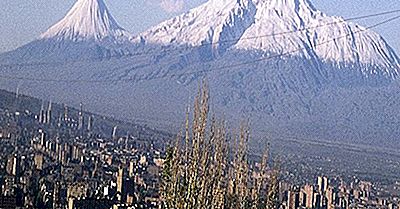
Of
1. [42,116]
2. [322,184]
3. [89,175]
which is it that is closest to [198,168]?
[89,175]

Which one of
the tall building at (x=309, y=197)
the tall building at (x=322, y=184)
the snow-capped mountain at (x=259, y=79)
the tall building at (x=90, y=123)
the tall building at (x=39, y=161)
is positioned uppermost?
the snow-capped mountain at (x=259, y=79)

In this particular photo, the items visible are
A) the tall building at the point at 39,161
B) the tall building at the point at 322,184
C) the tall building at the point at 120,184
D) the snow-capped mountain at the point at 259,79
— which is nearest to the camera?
the tall building at the point at 120,184

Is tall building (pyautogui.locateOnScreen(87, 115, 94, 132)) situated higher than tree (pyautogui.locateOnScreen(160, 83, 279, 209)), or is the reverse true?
tall building (pyautogui.locateOnScreen(87, 115, 94, 132))

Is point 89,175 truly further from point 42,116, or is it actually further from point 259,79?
point 259,79

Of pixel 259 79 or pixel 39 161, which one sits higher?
pixel 259 79

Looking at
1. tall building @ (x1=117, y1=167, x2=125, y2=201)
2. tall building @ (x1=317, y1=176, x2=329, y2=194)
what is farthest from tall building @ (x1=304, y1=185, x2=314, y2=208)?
tall building @ (x1=117, y1=167, x2=125, y2=201)

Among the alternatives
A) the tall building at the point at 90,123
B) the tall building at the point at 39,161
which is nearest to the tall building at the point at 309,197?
the tall building at the point at 39,161

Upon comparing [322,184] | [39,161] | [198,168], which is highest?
[198,168]

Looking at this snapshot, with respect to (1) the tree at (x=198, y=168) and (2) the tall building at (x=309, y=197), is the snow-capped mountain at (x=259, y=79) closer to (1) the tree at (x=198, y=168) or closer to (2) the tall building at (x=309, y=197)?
(2) the tall building at (x=309, y=197)

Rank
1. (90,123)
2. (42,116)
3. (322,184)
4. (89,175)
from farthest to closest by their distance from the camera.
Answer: (90,123) < (42,116) < (322,184) < (89,175)

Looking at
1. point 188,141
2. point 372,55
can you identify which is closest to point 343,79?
point 372,55

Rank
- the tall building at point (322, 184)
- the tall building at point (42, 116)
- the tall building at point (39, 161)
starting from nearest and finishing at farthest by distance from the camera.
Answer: the tall building at point (39, 161) < the tall building at point (322, 184) < the tall building at point (42, 116)

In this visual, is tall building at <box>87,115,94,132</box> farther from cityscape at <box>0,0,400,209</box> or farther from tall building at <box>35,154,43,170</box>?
tall building at <box>35,154,43,170</box>
